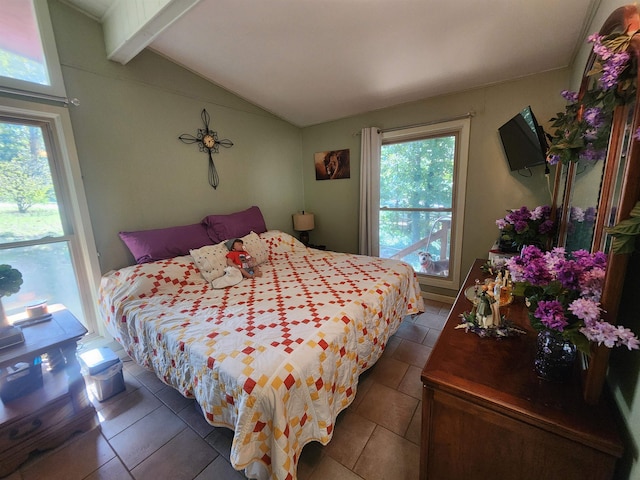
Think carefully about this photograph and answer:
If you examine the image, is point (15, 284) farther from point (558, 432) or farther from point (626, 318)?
point (626, 318)

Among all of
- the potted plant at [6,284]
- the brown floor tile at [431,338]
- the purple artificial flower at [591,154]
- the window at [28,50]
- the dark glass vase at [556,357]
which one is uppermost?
the window at [28,50]

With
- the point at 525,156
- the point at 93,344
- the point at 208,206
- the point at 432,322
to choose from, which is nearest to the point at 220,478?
the point at 93,344

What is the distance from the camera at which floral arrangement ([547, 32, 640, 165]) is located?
26.8 inches

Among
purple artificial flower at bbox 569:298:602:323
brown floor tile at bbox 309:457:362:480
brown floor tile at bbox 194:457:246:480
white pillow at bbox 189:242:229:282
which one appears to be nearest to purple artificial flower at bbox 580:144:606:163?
purple artificial flower at bbox 569:298:602:323

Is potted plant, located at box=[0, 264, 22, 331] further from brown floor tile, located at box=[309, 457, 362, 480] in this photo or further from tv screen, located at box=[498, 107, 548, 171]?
tv screen, located at box=[498, 107, 548, 171]

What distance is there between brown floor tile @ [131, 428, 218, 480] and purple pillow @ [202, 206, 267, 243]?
168 centimetres

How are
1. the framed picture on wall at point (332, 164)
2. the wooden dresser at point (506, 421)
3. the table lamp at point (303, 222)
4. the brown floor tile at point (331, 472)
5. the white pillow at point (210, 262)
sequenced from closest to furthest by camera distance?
1. the wooden dresser at point (506, 421)
2. the brown floor tile at point (331, 472)
3. the white pillow at point (210, 262)
4. the framed picture on wall at point (332, 164)
5. the table lamp at point (303, 222)

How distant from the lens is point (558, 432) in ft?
2.24

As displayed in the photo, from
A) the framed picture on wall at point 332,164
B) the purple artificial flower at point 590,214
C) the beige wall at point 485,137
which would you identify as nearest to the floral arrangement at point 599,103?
the purple artificial flower at point 590,214

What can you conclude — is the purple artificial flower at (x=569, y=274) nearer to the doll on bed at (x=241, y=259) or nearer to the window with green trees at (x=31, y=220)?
the doll on bed at (x=241, y=259)

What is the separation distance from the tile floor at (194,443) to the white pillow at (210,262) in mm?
859

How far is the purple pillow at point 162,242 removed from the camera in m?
2.14

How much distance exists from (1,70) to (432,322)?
12.8ft

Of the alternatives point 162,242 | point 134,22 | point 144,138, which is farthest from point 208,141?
point 162,242
